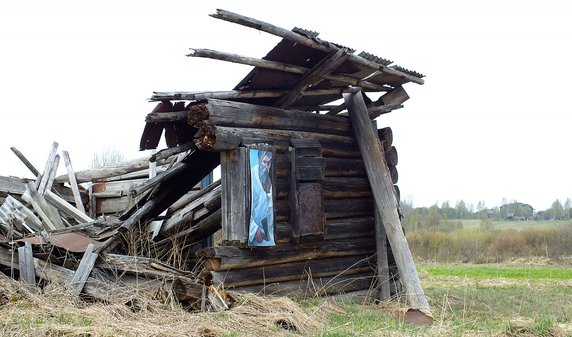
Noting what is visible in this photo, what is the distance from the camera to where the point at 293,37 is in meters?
8.14

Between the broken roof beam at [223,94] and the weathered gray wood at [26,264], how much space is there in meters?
3.07

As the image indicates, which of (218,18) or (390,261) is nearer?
(218,18)

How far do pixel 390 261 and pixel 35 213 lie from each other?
21.3 ft

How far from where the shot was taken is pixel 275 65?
8.54 meters

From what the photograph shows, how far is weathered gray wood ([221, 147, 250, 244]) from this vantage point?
812cm

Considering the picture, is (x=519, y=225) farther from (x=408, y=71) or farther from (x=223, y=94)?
(x=223, y=94)

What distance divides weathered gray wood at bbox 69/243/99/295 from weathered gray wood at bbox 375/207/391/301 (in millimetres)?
4422

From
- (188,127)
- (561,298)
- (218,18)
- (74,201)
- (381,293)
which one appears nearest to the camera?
(218,18)

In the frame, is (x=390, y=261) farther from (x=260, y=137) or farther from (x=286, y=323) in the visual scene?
(x=286, y=323)

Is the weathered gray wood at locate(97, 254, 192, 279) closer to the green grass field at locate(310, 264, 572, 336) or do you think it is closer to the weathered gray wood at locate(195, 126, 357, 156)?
the weathered gray wood at locate(195, 126, 357, 156)

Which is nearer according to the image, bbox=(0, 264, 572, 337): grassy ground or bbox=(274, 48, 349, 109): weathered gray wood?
bbox=(0, 264, 572, 337): grassy ground

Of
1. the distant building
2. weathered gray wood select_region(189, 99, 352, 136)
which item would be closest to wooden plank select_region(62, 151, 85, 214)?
weathered gray wood select_region(189, 99, 352, 136)

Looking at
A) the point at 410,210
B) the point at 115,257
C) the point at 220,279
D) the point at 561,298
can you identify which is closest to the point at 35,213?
the point at 115,257

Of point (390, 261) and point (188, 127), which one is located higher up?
point (188, 127)
